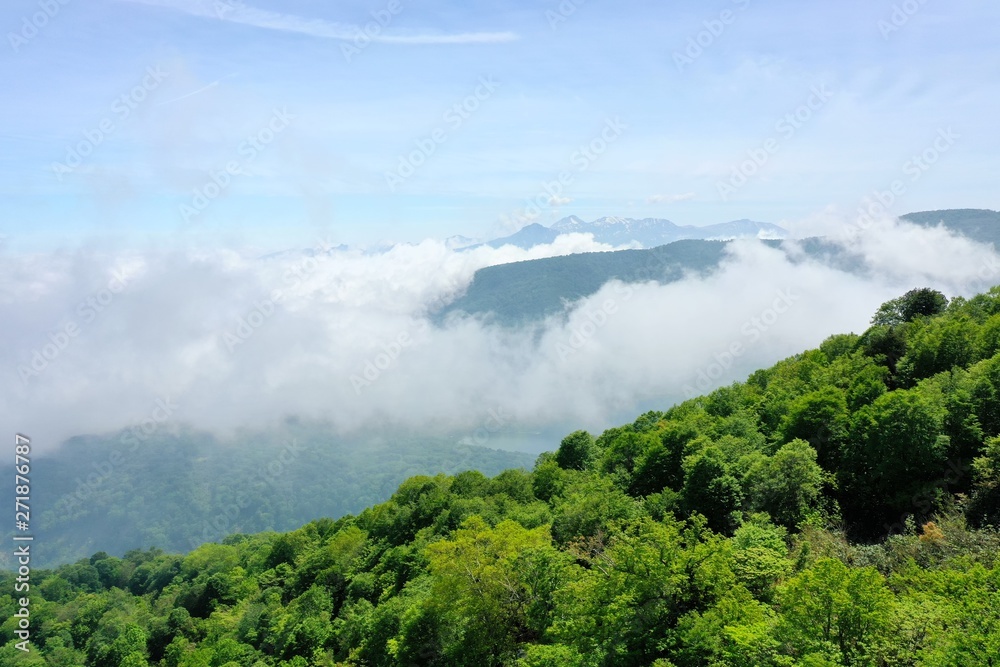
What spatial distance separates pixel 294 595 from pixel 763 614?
186ft

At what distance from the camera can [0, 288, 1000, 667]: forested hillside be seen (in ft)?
61.7

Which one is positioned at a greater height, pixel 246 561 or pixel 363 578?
pixel 363 578

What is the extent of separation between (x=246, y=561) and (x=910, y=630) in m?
103

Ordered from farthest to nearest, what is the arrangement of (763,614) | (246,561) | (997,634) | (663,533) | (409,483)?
(246,561)
(409,483)
(663,533)
(763,614)
(997,634)

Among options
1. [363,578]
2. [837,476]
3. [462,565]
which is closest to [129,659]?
[363,578]

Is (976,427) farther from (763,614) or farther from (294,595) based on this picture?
(294,595)

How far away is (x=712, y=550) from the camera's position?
74.1ft

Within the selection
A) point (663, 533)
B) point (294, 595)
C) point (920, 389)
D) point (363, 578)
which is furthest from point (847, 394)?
point (294, 595)

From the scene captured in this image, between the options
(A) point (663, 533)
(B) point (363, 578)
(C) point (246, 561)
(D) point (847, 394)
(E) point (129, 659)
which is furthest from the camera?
(C) point (246, 561)

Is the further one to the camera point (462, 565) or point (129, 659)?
point (129, 659)

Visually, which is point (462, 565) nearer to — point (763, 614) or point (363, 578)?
point (763, 614)

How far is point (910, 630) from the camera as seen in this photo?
1700cm

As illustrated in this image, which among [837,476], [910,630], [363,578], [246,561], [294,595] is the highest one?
[910,630]

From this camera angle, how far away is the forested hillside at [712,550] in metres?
18.8
